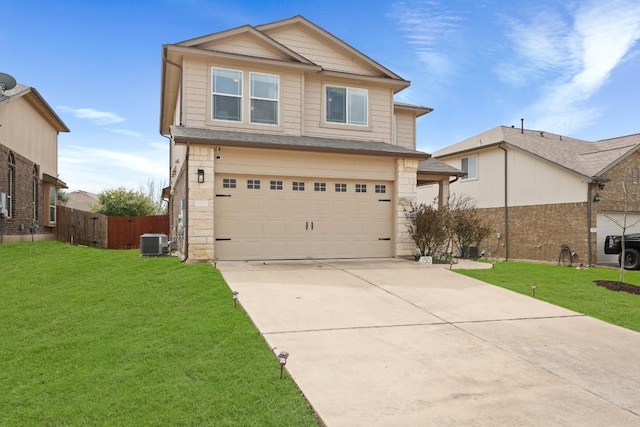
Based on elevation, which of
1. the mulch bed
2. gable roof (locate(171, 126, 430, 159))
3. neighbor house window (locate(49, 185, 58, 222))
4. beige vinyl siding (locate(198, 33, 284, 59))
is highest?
beige vinyl siding (locate(198, 33, 284, 59))

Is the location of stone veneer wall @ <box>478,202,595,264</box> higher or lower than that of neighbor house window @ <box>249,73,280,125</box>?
lower

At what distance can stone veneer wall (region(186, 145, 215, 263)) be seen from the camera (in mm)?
10641

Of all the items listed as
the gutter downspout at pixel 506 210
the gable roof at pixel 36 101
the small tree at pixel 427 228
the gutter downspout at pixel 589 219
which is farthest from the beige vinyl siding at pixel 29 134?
the gutter downspout at pixel 589 219

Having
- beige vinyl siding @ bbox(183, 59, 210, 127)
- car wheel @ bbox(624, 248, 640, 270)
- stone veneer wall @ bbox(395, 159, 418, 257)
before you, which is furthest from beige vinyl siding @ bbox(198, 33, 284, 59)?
car wheel @ bbox(624, 248, 640, 270)

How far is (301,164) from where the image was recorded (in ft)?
38.9

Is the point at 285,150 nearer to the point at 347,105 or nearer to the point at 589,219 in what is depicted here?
the point at 347,105

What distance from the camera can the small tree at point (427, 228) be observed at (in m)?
12.1

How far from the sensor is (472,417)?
343 cm

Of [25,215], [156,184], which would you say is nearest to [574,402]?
[25,215]

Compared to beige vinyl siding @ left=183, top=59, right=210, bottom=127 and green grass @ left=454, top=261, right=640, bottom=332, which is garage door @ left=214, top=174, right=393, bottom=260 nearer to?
beige vinyl siding @ left=183, top=59, right=210, bottom=127

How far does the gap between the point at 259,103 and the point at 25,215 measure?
12762 millimetres

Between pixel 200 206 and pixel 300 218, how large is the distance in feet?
9.14

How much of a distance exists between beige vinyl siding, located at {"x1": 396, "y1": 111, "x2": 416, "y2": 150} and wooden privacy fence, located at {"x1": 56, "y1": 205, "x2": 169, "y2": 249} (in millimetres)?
12198

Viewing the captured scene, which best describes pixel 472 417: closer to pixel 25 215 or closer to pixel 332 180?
pixel 332 180
